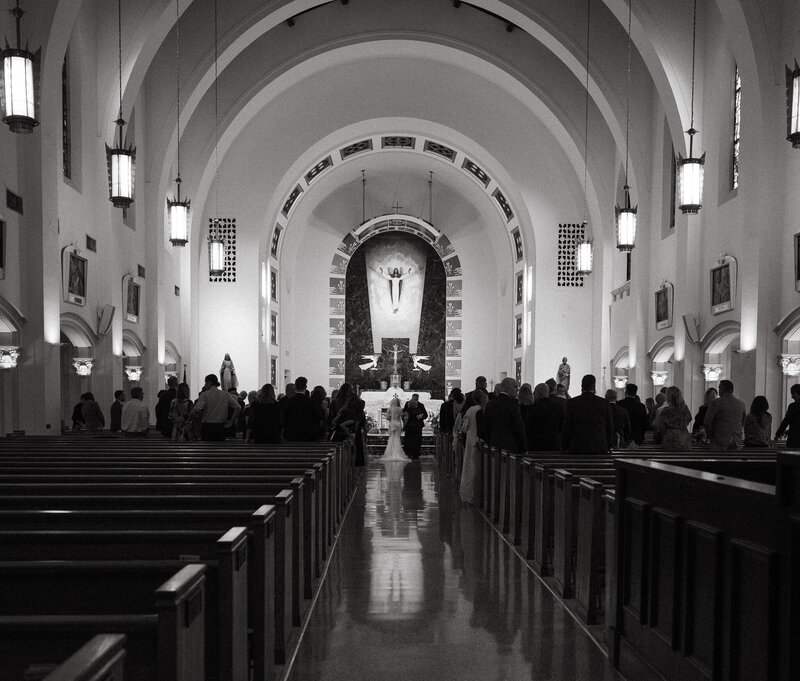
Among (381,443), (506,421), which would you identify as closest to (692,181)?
(506,421)

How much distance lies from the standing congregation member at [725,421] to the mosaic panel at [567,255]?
40.3 feet

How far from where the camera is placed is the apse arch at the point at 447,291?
89.8ft

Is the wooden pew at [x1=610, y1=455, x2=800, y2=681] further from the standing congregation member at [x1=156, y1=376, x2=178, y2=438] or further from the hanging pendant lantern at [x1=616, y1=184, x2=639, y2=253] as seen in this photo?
the hanging pendant lantern at [x1=616, y1=184, x2=639, y2=253]

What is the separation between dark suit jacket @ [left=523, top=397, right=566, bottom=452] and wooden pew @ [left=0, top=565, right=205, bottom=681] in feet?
21.5

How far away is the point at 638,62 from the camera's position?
15.8 m

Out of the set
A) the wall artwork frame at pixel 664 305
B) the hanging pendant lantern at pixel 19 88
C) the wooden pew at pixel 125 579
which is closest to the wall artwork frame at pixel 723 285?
the wall artwork frame at pixel 664 305

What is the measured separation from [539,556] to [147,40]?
→ 11238 millimetres

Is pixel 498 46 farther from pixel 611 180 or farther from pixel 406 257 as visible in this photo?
pixel 406 257

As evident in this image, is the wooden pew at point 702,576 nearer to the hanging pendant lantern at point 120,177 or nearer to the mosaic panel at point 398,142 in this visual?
the hanging pendant lantern at point 120,177

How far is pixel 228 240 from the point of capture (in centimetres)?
1980

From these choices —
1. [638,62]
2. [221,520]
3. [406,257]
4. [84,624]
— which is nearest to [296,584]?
[221,520]

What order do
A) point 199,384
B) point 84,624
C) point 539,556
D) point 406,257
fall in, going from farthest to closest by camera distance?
point 406,257 → point 199,384 → point 539,556 → point 84,624

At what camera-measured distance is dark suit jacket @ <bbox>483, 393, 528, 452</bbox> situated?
8.08 metres

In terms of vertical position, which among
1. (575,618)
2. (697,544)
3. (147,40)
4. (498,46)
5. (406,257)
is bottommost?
(575,618)
